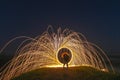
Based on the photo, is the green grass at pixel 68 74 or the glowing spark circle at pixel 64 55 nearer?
the green grass at pixel 68 74

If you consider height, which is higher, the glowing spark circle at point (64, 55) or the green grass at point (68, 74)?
the glowing spark circle at point (64, 55)

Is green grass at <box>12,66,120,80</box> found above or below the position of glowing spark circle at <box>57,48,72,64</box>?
below

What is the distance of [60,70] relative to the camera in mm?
45094

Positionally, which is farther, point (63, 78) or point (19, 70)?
point (19, 70)

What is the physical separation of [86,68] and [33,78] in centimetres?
605

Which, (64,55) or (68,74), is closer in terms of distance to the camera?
(68,74)

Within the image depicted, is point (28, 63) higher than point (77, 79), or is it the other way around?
point (28, 63)

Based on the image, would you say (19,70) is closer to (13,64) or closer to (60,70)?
(13,64)

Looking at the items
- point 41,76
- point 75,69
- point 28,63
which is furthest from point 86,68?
point 28,63

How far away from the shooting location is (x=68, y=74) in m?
44.3

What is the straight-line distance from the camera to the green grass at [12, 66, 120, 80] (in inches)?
1713

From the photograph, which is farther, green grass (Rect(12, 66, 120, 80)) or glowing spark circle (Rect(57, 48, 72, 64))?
glowing spark circle (Rect(57, 48, 72, 64))

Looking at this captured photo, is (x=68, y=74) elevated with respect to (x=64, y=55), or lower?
lower

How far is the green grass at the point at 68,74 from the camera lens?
43500 millimetres
